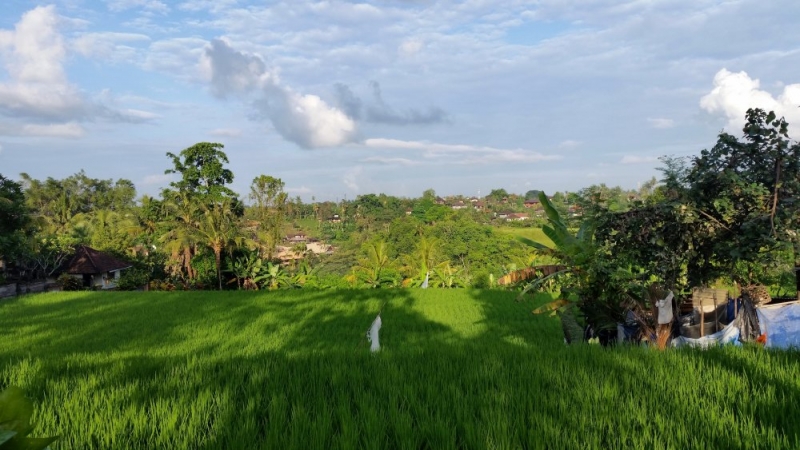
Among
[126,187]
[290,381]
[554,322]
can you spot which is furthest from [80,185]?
[290,381]

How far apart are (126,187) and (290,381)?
50984 millimetres

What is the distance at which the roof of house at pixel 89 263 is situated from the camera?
84.5ft

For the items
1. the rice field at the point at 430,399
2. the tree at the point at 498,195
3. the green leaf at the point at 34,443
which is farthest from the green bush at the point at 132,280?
the tree at the point at 498,195

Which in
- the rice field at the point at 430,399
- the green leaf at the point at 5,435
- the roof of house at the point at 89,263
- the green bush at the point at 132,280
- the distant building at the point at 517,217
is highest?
the distant building at the point at 517,217

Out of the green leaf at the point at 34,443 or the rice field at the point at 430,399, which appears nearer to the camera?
the green leaf at the point at 34,443

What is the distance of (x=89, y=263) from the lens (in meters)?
26.1

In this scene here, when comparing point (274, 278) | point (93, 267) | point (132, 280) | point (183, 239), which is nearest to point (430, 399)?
point (274, 278)

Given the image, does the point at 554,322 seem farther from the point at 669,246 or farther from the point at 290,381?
the point at 290,381

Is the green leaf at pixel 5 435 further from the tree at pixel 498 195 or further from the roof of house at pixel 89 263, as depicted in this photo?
the tree at pixel 498 195

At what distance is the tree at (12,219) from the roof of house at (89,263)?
929 centimetres

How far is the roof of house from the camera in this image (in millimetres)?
25766

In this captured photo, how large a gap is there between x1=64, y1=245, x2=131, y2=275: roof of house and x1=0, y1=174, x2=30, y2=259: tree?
929 cm

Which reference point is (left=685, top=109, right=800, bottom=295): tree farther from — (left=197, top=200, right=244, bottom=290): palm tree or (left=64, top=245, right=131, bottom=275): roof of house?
(left=64, top=245, right=131, bottom=275): roof of house

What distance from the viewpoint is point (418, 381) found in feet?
9.64
